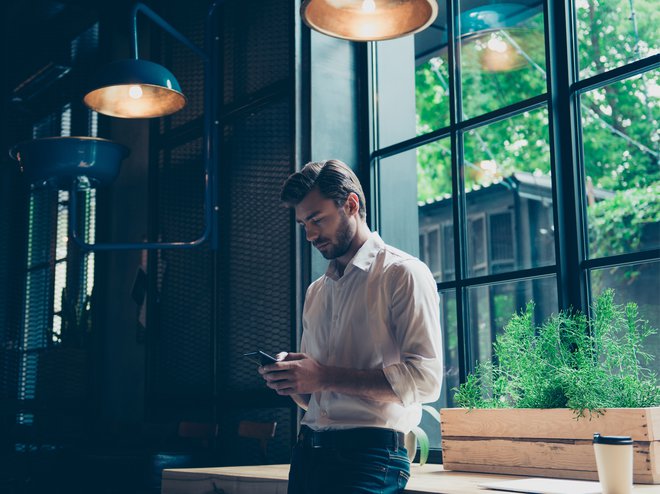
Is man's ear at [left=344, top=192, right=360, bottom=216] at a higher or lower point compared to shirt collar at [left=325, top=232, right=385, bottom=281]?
higher

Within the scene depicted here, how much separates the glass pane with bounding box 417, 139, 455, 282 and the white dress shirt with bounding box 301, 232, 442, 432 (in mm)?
8139

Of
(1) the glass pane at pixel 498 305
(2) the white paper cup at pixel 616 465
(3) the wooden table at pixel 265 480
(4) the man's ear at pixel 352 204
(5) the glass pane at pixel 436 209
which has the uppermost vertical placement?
(5) the glass pane at pixel 436 209

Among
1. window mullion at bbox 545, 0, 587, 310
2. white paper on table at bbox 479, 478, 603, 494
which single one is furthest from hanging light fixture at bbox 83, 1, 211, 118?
white paper on table at bbox 479, 478, 603, 494

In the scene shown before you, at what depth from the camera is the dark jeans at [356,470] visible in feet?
6.23

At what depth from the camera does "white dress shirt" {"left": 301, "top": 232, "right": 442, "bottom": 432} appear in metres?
1.88

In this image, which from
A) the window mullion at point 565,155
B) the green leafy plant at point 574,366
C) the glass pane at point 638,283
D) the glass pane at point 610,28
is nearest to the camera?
the green leafy plant at point 574,366

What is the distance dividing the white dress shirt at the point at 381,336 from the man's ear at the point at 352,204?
0.09 meters

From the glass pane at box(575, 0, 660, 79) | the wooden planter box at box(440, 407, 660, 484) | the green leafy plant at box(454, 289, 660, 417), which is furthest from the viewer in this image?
the glass pane at box(575, 0, 660, 79)

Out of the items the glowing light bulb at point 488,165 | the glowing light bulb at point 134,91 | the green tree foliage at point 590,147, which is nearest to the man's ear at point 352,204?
the glowing light bulb at point 134,91

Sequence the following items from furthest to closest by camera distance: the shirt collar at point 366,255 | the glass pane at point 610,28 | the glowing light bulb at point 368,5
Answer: the glass pane at point 610,28
the glowing light bulb at point 368,5
the shirt collar at point 366,255

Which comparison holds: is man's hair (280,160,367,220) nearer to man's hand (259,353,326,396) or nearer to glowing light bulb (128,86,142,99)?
man's hand (259,353,326,396)

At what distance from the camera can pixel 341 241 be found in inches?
83.8

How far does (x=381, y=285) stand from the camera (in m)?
2.03

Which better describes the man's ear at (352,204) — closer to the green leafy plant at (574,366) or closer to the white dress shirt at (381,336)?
the white dress shirt at (381,336)
